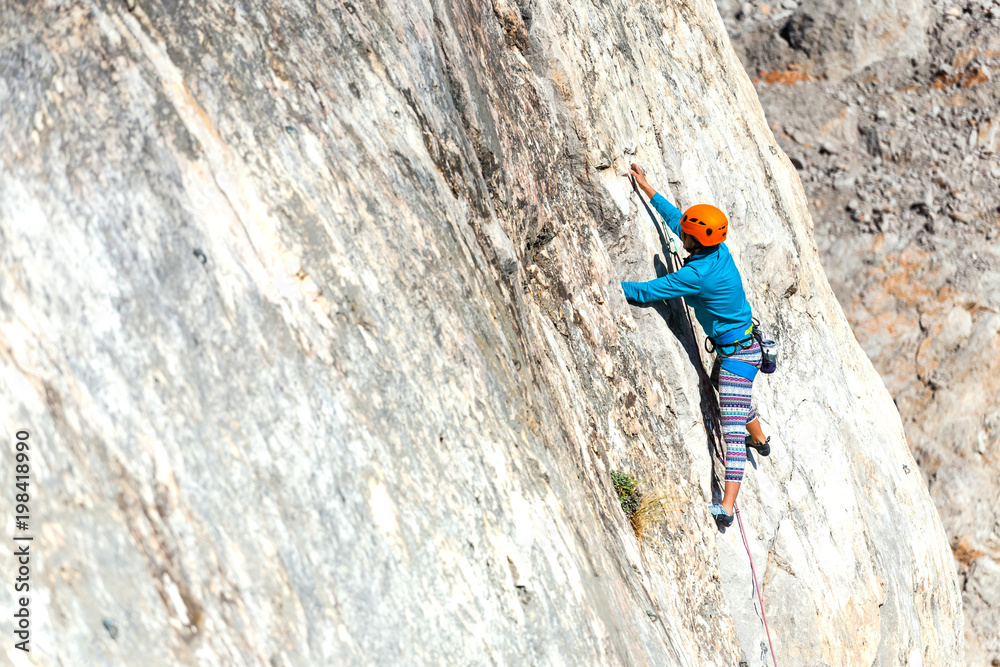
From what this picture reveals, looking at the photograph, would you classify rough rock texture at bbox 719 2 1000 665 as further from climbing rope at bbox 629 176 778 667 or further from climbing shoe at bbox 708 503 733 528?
climbing shoe at bbox 708 503 733 528

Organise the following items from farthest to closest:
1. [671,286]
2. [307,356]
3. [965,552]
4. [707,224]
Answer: [965,552], [671,286], [707,224], [307,356]

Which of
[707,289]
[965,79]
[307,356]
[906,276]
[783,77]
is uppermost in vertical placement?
[307,356]

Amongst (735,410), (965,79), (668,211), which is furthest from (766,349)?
(965,79)

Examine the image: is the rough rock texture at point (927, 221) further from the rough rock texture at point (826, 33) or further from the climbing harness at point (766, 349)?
the climbing harness at point (766, 349)

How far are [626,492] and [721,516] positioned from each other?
1.75 metres

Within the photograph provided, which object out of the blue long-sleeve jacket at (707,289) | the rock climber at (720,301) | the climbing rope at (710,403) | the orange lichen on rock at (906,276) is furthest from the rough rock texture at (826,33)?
the blue long-sleeve jacket at (707,289)

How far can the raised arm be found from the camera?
22.8ft

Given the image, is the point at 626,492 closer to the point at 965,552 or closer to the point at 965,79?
the point at 965,552

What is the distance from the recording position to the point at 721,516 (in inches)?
277

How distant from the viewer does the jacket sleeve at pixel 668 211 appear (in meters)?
6.96

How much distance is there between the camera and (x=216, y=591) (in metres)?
2.91

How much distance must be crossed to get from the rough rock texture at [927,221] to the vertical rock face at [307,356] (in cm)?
977

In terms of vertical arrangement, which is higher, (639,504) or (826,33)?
(639,504)

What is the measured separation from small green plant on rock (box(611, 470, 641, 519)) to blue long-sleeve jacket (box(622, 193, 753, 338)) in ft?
5.48
